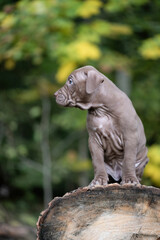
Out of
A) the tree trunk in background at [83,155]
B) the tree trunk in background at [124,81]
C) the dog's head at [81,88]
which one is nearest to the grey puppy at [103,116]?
the dog's head at [81,88]

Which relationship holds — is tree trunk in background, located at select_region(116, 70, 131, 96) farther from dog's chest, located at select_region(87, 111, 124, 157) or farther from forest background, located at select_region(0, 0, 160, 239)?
dog's chest, located at select_region(87, 111, 124, 157)

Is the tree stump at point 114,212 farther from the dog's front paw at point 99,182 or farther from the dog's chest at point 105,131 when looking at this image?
the dog's chest at point 105,131

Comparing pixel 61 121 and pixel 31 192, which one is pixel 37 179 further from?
pixel 61 121

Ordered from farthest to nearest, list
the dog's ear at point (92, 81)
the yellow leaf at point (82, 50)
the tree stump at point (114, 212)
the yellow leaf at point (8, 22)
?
the yellow leaf at point (82, 50) → the yellow leaf at point (8, 22) → the dog's ear at point (92, 81) → the tree stump at point (114, 212)

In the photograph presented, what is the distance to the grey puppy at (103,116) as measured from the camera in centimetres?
278

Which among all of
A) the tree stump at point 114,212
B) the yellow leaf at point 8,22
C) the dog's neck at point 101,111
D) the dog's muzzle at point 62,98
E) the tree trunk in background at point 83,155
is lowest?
the tree trunk in background at point 83,155

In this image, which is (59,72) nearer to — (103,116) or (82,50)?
(82,50)

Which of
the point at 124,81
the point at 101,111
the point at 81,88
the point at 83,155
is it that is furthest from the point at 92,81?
the point at 83,155

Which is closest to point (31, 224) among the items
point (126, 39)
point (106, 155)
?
point (126, 39)

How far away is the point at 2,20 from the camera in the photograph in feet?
15.4

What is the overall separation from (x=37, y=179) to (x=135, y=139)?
315 inches

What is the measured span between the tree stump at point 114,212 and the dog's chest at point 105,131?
14.9 inches

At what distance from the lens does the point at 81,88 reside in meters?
2.78

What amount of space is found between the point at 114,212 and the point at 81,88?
2.88 ft
